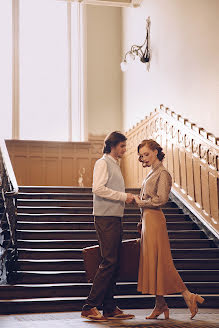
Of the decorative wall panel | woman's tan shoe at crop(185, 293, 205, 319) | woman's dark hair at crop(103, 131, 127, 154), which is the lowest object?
woman's tan shoe at crop(185, 293, 205, 319)

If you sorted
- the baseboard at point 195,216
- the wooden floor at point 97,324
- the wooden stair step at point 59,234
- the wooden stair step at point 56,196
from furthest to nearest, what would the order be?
1. the wooden stair step at point 56,196
2. the baseboard at point 195,216
3. the wooden stair step at point 59,234
4. the wooden floor at point 97,324

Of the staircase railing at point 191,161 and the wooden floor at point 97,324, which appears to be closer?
the wooden floor at point 97,324

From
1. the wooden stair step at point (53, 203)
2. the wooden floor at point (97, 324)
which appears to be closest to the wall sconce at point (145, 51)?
the wooden stair step at point (53, 203)

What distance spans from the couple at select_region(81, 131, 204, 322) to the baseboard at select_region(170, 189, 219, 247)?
2.32 metres

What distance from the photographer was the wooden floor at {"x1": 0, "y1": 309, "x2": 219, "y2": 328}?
3438mm

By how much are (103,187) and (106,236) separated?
14.7 inches

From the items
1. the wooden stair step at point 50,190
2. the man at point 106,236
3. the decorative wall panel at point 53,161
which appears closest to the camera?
the man at point 106,236

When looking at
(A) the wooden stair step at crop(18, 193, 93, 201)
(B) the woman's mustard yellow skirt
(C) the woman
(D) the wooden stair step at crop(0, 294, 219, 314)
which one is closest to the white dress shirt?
(C) the woman

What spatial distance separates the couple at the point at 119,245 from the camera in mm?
3666

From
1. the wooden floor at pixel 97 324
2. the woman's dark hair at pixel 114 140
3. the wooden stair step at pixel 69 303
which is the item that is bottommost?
the wooden stair step at pixel 69 303

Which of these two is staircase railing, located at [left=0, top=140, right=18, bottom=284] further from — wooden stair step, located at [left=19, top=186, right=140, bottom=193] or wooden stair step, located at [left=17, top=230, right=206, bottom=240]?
wooden stair step, located at [left=19, top=186, right=140, bottom=193]

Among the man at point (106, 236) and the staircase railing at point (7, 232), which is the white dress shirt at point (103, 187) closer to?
the man at point (106, 236)

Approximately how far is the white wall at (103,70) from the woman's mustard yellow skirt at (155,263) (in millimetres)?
7966

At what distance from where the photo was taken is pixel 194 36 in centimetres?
734
